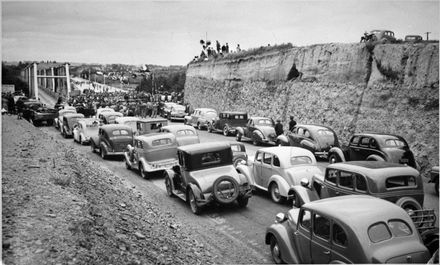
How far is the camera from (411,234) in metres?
5.05

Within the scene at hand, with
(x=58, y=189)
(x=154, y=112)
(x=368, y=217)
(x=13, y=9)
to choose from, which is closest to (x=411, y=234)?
(x=368, y=217)

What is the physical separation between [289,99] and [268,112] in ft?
7.36

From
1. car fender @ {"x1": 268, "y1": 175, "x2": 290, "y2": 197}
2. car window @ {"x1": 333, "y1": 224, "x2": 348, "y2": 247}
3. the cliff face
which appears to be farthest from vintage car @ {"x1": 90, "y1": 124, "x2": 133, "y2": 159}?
car window @ {"x1": 333, "y1": 224, "x2": 348, "y2": 247}

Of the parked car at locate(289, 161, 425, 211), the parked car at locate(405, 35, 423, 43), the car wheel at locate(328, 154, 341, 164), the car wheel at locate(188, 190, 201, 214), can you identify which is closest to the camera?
the parked car at locate(289, 161, 425, 211)

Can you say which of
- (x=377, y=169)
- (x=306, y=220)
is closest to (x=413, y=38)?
(x=377, y=169)

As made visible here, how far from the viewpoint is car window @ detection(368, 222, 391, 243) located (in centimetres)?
484

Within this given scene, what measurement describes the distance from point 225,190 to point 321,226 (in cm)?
381

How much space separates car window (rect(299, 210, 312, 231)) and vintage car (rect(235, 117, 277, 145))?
13.1 m

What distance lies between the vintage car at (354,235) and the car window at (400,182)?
2.15m

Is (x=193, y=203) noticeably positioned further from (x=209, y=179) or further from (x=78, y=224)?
(x=78, y=224)

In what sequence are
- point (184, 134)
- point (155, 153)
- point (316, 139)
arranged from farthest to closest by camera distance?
point (184, 134)
point (316, 139)
point (155, 153)

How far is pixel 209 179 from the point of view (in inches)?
364

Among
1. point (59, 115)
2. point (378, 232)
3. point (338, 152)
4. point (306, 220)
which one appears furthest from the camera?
point (59, 115)

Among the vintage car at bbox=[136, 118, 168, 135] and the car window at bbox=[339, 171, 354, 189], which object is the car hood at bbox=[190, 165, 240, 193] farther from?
the vintage car at bbox=[136, 118, 168, 135]
